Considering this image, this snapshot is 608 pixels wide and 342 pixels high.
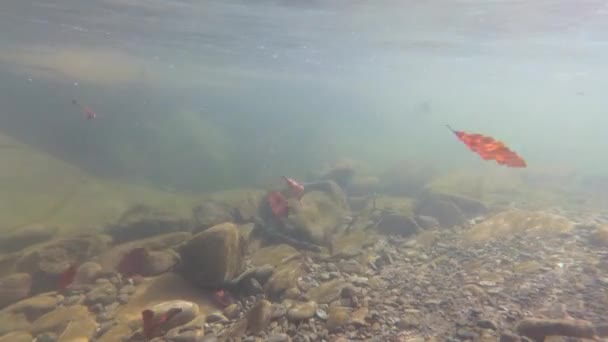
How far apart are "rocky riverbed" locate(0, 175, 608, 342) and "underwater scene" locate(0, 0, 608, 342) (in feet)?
0.13

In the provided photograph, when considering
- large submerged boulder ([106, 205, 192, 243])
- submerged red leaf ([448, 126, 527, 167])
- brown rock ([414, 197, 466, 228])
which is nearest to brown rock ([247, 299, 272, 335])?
submerged red leaf ([448, 126, 527, 167])

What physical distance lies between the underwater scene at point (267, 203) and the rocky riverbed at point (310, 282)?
0.13 ft

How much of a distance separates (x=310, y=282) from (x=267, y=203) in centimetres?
518

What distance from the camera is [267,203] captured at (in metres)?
12.4

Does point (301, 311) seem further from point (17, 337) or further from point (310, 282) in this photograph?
point (17, 337)

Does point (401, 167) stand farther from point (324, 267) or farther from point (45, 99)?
point (45, 99)

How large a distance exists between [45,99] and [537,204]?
29356 millimetres

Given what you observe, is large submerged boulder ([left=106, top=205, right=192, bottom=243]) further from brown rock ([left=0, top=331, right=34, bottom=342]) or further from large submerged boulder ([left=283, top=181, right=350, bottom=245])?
brown rock ([left=0, top=331, right=34, bottom=342])

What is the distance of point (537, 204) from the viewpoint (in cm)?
1577

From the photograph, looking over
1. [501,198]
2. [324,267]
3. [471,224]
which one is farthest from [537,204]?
[324,267]

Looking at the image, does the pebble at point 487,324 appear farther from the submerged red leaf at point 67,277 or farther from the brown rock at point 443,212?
the submerged red leaf at point 67,277

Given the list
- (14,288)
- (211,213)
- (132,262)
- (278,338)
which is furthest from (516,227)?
(14,288)

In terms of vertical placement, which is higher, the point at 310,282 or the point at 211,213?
the point at 310,282

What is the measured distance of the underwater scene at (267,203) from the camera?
5.90 metres
